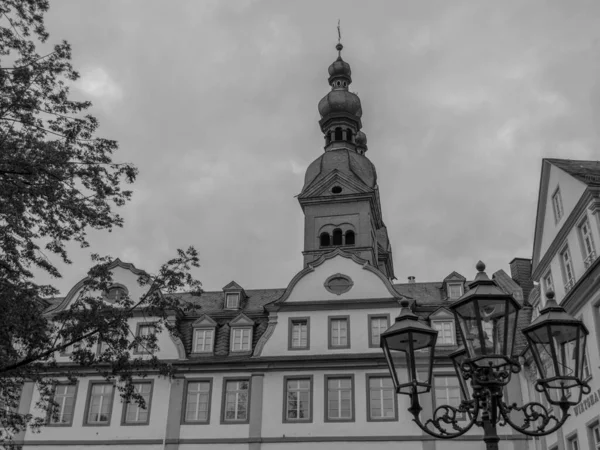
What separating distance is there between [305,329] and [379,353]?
348 cm

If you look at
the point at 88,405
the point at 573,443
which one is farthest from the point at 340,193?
the point at 573,443

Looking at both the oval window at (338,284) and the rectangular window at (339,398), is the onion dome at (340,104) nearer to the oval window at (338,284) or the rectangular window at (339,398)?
the oval window at (338,284)

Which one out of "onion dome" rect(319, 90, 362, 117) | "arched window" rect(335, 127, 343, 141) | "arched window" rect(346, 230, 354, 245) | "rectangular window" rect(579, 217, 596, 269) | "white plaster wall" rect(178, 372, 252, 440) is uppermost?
"onion dome" rect(319, 90, 362, 117)

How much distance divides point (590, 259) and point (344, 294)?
12584 mm

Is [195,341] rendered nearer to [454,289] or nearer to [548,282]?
[454,289]

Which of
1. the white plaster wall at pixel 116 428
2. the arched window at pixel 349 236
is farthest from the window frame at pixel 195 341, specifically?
the arched window at pixel 349 236

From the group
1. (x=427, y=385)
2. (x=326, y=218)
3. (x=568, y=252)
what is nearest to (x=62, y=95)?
(x=427, y=385)

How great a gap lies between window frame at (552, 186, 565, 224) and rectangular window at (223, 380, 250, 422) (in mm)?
14297

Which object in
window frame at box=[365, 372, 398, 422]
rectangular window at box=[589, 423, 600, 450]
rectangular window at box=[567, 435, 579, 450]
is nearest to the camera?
rectangular window at box=[589, 423, 600, 450]

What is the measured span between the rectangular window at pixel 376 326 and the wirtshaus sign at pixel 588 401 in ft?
31.6

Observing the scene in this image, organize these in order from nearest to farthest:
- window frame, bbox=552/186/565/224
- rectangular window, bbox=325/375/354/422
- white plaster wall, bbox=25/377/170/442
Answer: window frame, bbox=552/186/565/224 < rectangular window, bbox=325/375/354/422 < white plaster wall, bbox=25/377/170/442

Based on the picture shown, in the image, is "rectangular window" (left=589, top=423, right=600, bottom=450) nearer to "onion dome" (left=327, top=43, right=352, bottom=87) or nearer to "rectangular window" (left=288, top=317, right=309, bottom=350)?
"rectangular window" (left=288, top=317, right=309, bottom=350)

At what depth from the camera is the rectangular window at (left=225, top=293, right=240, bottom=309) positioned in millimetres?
34484

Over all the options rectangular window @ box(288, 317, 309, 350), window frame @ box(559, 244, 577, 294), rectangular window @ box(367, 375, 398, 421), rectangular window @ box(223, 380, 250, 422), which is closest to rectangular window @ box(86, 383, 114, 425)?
rectangular window @ box(223, 380, 250, 422)
